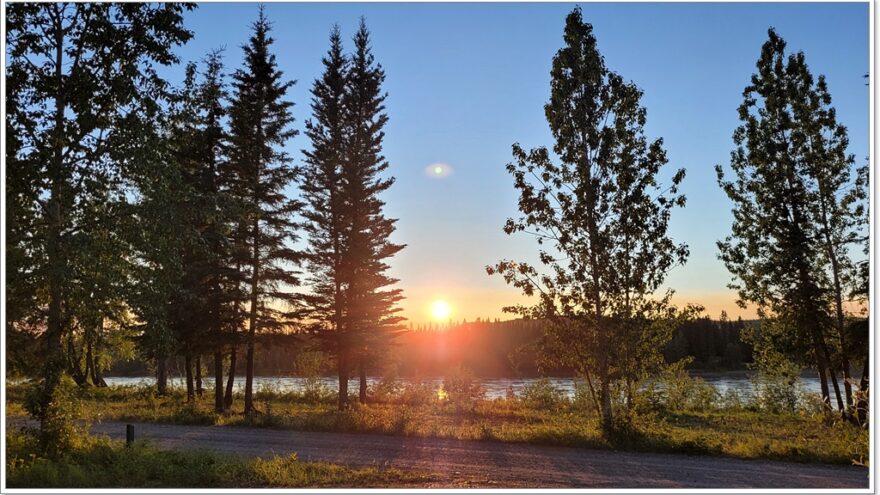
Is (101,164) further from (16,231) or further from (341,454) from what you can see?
(341,454)

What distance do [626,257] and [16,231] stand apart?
1428cm

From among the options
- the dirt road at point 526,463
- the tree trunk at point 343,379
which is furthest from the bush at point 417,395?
the dirt road at point 526,463

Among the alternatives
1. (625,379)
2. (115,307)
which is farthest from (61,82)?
(625,379)

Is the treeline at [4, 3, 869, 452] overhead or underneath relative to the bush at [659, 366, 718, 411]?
overhead

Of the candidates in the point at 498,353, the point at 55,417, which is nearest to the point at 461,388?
the point at 55,417

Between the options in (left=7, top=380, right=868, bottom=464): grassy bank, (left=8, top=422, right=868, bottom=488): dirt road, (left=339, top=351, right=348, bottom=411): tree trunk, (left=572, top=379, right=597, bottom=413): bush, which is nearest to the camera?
(left=8, top=422, right=868, bottom=488): dirt road

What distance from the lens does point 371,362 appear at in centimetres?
2712

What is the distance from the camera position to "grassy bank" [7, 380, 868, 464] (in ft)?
47.2

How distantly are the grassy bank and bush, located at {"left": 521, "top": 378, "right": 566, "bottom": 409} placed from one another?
0.18ft

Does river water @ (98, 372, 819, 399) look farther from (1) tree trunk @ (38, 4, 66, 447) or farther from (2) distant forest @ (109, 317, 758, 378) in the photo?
(1) tree trunk @ (38, 4, 66, 447)

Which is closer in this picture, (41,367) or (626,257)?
(41,367)

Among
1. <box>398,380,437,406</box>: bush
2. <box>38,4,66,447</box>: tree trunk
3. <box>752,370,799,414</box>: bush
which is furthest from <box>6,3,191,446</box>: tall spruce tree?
<box>752,370,799,414</box>: bush

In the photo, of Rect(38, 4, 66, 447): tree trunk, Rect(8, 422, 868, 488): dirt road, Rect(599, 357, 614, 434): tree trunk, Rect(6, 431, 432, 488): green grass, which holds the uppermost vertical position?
Rect(38, 4, 66, 447): tree trunk

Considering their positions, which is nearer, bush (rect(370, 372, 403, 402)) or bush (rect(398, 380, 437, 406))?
bush (rect(398, 380, 437, 406))
